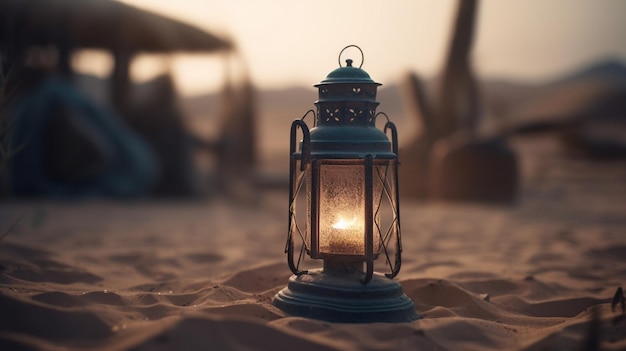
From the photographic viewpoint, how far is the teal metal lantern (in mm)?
3355

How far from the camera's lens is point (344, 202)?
11.5ft

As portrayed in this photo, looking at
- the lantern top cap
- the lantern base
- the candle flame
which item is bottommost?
the lantern base

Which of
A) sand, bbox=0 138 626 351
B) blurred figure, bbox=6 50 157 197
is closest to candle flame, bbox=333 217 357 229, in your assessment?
sand, bbox=0 138 626 351

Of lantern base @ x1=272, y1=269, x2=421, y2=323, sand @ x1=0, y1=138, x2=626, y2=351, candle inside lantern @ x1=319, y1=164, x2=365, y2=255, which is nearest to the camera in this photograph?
sand @ x1=0, y1=138, x2=626, y2=351

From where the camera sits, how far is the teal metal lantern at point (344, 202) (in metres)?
3.36

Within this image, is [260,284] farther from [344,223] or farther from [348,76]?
[348,76]

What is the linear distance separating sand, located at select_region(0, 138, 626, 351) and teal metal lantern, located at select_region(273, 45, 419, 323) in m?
0.20

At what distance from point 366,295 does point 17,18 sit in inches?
397

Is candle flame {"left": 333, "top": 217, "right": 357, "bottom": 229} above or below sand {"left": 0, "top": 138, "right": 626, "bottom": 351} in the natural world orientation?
above

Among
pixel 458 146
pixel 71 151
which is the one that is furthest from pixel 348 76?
pixel 71 151

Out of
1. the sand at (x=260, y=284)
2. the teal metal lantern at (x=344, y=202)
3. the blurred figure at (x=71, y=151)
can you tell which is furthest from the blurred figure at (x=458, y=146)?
the teal metal lantern at (x=344, y=202)

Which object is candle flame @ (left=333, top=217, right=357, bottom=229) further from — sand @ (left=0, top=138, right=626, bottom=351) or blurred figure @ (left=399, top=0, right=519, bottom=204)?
blurred figure @ (left=399, top=0, right=519, bottom=204)

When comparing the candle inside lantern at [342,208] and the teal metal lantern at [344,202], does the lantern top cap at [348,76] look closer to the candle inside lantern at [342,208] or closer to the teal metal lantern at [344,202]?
the teal metal lantern at [344,202]

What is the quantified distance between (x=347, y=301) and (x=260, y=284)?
1.05 meters
